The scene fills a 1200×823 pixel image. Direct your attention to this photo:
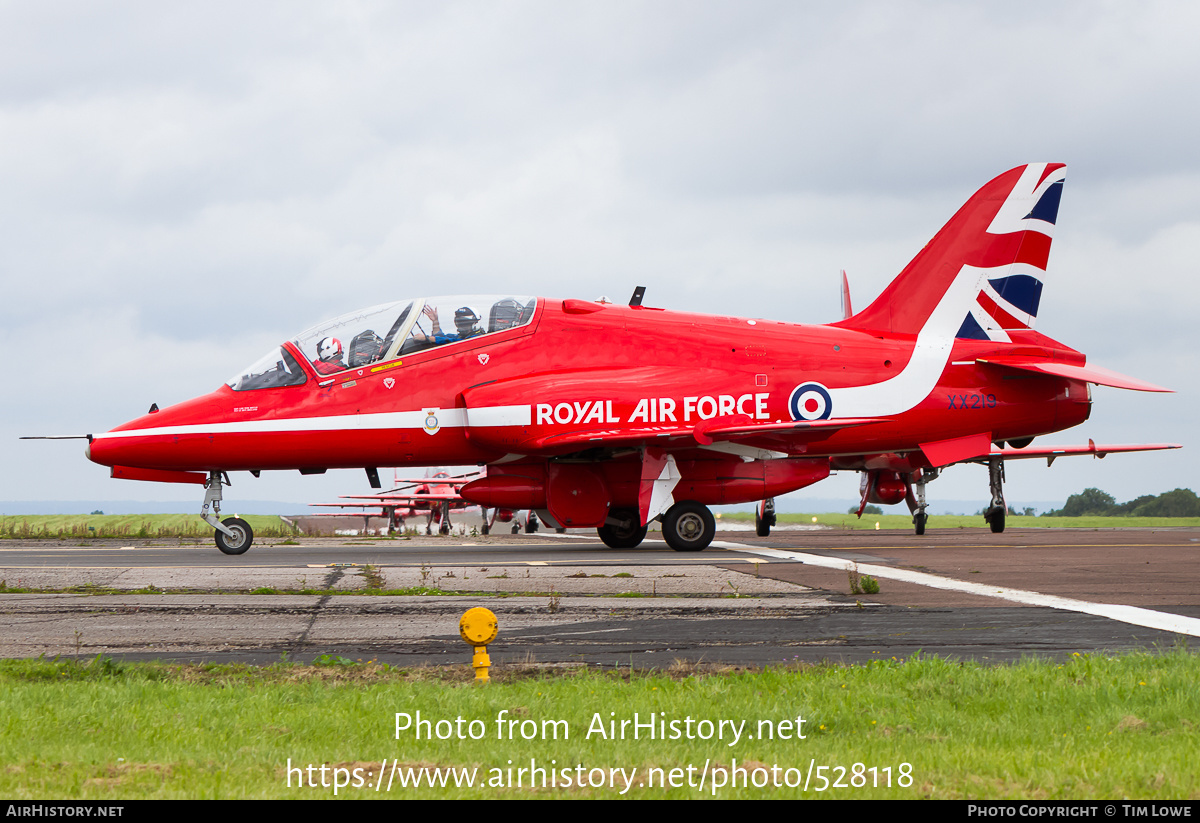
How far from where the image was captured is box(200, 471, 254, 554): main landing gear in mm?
17109

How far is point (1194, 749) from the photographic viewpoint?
4320 mm

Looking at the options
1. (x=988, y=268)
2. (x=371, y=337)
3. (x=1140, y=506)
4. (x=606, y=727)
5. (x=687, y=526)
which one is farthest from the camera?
(x=1140, y=506)

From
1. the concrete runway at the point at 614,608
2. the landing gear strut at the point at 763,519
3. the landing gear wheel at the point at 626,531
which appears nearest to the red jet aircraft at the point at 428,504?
the landing gear strut at the point at 763,519

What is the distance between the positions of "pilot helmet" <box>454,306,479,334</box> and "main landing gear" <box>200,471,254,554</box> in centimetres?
498

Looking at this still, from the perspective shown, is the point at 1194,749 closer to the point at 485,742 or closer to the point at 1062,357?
the point at 485,742

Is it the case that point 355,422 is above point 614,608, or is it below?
above

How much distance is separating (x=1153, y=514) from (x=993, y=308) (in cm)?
5391

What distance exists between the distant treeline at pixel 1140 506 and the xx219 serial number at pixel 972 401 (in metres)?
51.2

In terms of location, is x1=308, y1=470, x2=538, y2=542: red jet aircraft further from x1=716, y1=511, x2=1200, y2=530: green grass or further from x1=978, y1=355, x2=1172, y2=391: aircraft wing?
x1=978, y1=355, x2=1172, y2=391: aircraft wing

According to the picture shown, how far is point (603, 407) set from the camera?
56.4 feet

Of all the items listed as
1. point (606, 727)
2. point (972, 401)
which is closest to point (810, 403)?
point (972, 401)

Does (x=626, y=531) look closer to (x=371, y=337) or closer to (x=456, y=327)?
(x=456, y=327)

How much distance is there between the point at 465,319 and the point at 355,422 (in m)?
2.66

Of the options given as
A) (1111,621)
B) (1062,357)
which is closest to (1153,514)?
(1062,357)
